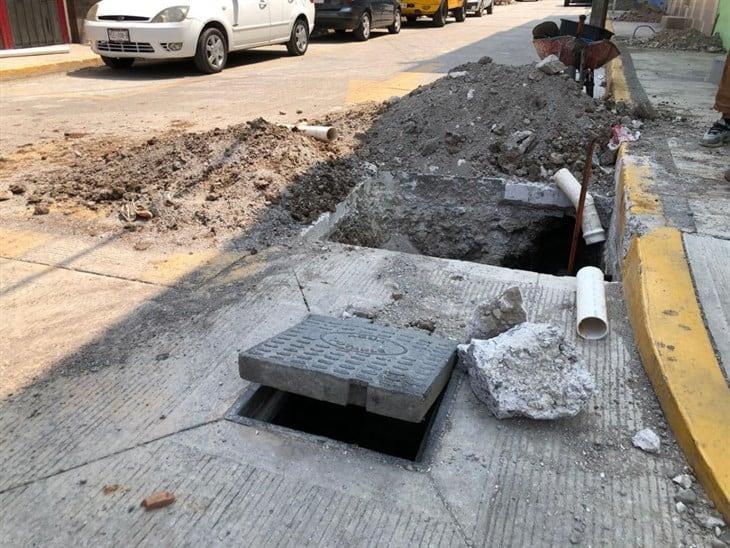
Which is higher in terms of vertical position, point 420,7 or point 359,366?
point 420,7

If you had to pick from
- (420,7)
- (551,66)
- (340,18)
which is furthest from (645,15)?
(551,66)

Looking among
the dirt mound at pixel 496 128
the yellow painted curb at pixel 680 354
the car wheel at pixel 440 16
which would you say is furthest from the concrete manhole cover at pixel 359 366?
the car wheel at pixel 440 16

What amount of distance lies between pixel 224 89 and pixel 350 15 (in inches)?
302

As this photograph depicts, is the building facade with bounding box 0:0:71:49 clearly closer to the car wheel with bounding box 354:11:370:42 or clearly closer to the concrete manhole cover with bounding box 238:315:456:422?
the car wheel with bounding box 354:11:370:42

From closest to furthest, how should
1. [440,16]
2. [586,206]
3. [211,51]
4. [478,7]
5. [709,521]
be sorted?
[709,521], [586,206], [211,51], [440,16], [478,7]

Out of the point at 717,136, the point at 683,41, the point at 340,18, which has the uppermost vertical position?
the point at 340,18

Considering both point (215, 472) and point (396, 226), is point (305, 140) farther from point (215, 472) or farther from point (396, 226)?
point (215, 472)

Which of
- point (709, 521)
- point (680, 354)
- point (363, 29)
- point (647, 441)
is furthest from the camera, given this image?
point (363, 29)

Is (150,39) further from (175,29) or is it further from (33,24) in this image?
(33,24)

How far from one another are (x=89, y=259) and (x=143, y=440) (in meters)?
2.06

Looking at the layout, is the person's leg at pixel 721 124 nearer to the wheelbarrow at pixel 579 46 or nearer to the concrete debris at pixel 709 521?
the wheelbarrow at pixel 579 46

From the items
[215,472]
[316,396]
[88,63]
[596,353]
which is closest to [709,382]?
[596,353]

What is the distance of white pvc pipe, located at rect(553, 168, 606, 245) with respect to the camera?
4.97m

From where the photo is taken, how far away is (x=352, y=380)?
2621 millimetres
